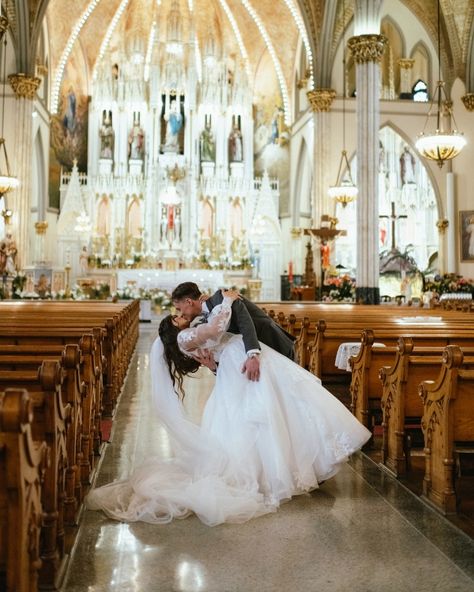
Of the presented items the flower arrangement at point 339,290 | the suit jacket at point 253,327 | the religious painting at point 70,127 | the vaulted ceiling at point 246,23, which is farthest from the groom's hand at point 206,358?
the religious painting at point 70,127

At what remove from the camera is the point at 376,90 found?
17406 mm

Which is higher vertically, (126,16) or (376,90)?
(126,16)

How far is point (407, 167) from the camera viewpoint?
97.3 feet

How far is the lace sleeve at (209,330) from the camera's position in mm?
4328

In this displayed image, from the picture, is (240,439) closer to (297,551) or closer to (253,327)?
(253,327)

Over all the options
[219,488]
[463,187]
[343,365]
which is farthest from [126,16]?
[219,488]

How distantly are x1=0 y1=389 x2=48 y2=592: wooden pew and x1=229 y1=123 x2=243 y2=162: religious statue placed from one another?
29.0 m

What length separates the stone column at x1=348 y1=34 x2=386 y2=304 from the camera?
17.1 meters

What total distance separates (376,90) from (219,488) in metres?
15.2

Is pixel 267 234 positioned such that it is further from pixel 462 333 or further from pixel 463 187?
pixel 462 333

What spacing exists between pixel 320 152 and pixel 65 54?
1212cm

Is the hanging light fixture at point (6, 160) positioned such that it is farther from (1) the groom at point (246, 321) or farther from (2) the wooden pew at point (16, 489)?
(2) the wooden pew at point (16, 489)

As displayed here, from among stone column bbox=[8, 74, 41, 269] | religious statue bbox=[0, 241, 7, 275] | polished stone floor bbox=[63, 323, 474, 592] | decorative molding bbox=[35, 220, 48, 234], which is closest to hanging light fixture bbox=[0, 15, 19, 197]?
stone column bbox=[8, 74, 41, 269]

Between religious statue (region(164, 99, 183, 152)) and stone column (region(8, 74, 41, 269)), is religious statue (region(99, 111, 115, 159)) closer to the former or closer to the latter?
religious statue (region(164, 99, 183, 152))
